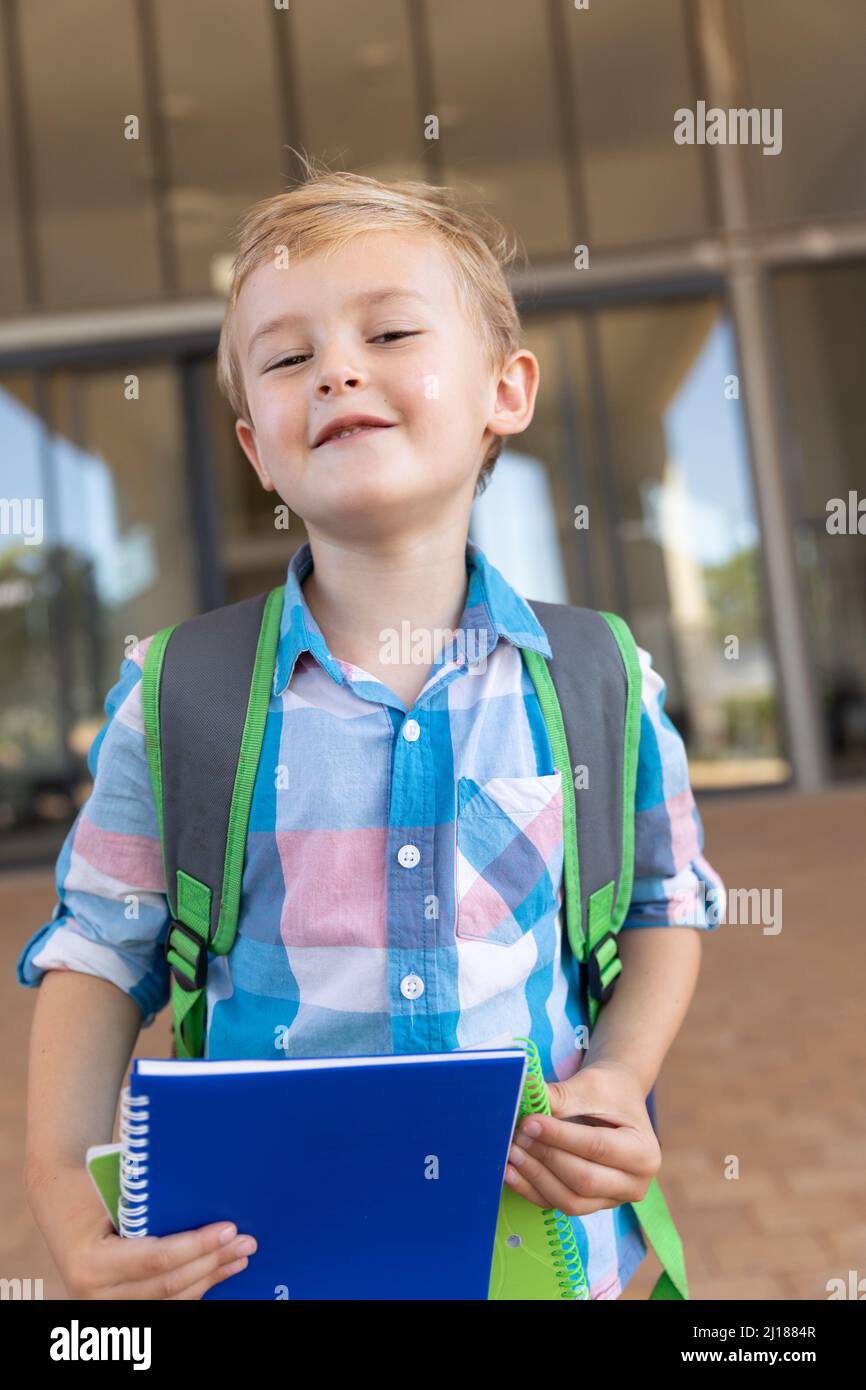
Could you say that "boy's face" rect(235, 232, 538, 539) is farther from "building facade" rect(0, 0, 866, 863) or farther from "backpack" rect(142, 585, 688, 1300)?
"building facade" rect(0, 0, 866, 863)

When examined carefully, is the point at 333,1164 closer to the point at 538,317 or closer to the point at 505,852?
the point at 505,852

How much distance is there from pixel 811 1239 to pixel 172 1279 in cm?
244

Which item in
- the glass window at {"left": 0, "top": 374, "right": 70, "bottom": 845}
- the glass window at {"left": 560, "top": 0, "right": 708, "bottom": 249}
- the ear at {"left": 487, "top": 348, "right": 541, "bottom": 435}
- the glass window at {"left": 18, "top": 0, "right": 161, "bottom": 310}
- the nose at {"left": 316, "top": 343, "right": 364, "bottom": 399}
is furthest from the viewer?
the glass window at {"left": 0, "top": 374, "right": 70, "bottom": 845}

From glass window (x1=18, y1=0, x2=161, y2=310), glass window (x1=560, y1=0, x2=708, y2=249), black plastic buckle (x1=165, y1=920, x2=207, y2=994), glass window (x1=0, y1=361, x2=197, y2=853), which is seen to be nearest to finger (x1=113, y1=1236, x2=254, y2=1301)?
black plastic buckle (x1=165, y1=920, x2=207, y2=994)

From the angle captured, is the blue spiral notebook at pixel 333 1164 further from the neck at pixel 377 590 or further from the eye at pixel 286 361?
the eye at pixel 286 361

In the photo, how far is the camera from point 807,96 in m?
10.4

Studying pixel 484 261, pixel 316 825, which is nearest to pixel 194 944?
pixel 316 825

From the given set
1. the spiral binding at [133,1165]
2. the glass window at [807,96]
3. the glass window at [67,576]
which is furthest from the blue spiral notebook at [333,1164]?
the glass window at [807,96]

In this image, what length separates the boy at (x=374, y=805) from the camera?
41.3 inches

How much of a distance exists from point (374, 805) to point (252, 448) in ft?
1.50

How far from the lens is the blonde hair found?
1144mm

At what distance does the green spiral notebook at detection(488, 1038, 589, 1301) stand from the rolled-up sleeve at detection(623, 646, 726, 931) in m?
0.29

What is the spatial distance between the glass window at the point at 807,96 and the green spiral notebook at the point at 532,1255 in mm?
11131

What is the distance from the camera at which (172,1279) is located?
827mm
